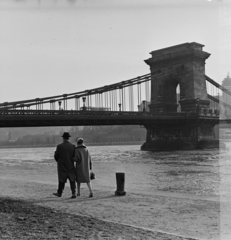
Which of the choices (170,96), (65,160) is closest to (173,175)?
(65,160)

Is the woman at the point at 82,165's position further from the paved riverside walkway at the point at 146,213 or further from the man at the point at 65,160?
the paved riverside walkway at the point at 146,213

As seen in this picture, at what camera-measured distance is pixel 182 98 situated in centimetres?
6347

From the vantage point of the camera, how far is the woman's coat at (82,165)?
11.1 meters

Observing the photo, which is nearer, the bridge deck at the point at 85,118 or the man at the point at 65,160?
the man at the point at 65,160

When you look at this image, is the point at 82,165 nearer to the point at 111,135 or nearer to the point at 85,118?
the point at 85,118

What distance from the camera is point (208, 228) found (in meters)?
7.26

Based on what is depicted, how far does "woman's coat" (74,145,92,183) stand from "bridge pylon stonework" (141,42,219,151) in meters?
46.0

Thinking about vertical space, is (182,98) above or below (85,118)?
above

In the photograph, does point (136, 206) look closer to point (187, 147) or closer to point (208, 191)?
point (208, 191)

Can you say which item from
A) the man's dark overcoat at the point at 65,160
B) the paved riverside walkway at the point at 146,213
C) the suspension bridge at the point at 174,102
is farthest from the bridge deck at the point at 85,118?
the man's dark overcoat at the point at 65,160

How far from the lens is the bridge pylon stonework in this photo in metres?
59.2

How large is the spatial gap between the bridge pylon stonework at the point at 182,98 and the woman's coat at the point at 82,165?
1810 inches

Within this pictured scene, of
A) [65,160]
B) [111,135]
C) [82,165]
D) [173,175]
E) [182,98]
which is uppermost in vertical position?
[182,98]

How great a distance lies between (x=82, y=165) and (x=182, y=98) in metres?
53.7
